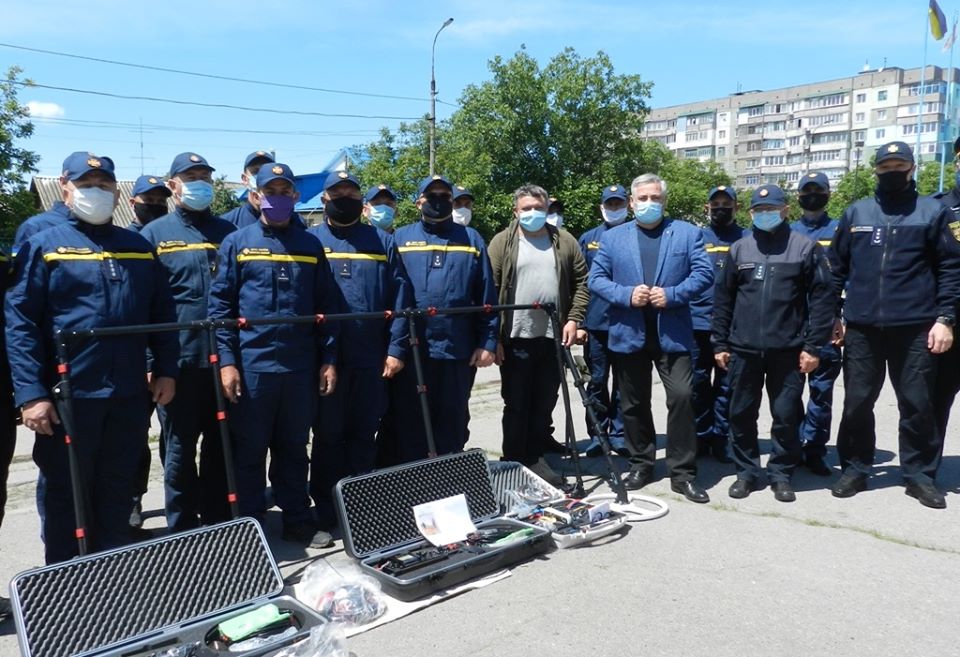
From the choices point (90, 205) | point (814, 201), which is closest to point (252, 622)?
point (90, 205)

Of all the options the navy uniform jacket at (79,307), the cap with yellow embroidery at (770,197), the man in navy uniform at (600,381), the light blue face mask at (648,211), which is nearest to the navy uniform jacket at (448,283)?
the light blue face mask at (648,211)

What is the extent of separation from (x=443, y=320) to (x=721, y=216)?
3.19 meters

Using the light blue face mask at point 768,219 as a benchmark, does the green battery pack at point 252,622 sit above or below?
below

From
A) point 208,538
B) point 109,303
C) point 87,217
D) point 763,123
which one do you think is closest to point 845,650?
point 208,538

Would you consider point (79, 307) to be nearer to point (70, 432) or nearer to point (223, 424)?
point (70, 432)

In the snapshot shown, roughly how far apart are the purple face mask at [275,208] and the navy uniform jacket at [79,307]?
778mm

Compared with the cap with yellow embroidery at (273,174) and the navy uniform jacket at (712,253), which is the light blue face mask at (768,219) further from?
the cap with yellow embroidery at (273,174)

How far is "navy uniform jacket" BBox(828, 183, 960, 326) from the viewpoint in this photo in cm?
521

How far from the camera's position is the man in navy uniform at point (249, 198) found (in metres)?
5.50

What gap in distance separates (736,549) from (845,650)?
1177 millimetres

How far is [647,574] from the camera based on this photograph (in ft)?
13.4

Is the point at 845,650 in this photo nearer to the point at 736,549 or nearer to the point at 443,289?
the point at 736,549

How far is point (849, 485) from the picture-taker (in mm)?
5473

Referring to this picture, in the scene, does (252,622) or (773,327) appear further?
(773,327)
